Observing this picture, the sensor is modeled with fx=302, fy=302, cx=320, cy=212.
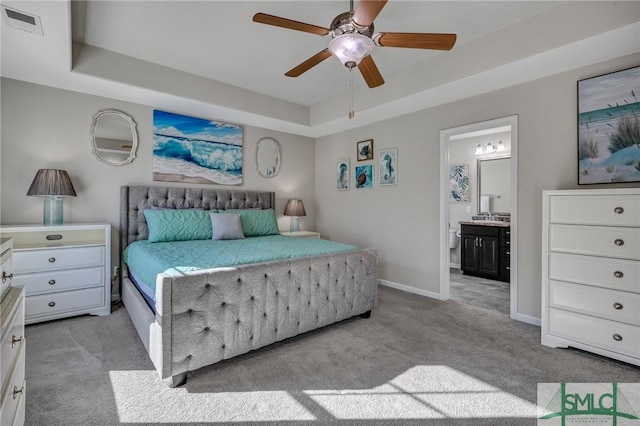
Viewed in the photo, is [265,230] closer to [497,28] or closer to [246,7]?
[246,7]

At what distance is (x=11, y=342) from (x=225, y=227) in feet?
8.47

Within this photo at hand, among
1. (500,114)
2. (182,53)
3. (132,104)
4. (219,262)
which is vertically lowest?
(219,262)

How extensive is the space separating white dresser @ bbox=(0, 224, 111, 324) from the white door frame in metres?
3.77

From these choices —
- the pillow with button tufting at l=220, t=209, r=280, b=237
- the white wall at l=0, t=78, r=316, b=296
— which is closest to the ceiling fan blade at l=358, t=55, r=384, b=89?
the pillow with button tufting at l=220, t=209, r=280, b=237

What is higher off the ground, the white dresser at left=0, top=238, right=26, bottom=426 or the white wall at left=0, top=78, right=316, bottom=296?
the white wall at left=0, top=78, right=316, bottom=296

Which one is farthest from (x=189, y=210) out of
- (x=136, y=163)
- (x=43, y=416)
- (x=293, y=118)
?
(x=43, y=416)

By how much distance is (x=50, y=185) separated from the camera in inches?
117

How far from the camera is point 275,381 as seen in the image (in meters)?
1.97

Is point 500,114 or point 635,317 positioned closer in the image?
point 635,317

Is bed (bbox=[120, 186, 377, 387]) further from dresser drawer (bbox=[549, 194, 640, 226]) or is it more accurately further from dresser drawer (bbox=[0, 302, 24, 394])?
dresser drawer (bbox=[549, 194, 640, 226])

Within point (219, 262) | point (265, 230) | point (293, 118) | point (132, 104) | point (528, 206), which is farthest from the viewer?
point (293, 118)

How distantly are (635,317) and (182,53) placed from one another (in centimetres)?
447

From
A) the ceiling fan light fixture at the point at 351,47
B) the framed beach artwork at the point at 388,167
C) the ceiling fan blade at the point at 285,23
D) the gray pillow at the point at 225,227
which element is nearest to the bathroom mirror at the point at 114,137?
the gray pillow at the point at 225,227

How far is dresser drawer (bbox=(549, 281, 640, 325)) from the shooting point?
213 centimetres
